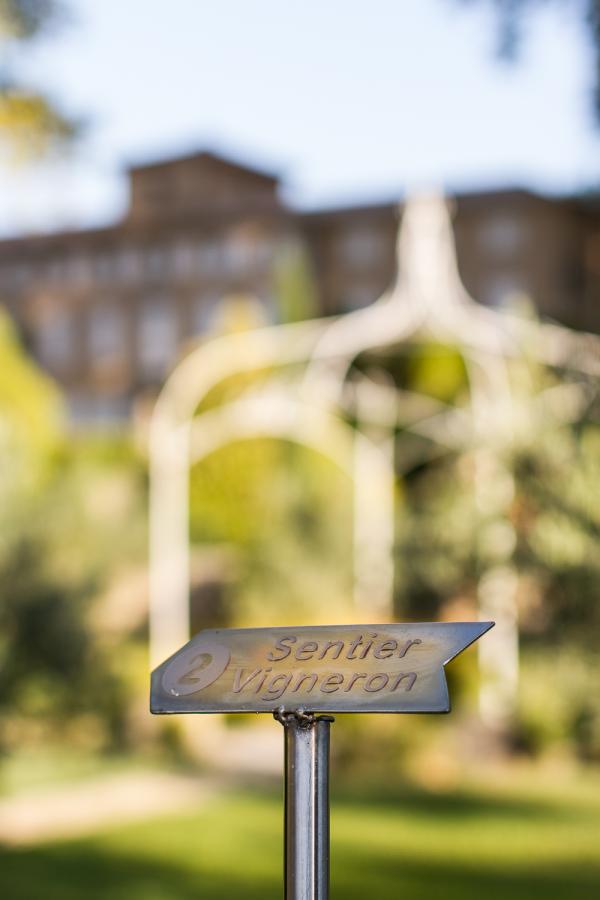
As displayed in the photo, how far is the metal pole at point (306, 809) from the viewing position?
8.47 feet

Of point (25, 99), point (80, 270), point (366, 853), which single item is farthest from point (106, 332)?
point (366, 853)

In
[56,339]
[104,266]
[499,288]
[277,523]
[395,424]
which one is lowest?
[277,523]

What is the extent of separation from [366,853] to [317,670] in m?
5.18

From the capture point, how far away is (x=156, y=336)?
94.6ft

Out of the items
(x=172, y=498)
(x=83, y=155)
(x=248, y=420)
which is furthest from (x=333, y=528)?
(x=83, y=155)

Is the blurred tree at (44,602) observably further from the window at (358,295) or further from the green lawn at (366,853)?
the window at (358,295)

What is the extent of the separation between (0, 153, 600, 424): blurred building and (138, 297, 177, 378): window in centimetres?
3

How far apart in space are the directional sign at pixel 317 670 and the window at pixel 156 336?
84.9ft

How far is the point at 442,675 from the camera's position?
2.52 m

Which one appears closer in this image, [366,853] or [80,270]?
[366,853]

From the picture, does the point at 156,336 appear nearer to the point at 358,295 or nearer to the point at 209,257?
the point at 209,257

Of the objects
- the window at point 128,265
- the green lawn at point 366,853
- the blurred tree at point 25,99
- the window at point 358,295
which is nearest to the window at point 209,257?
the window at point 128,265

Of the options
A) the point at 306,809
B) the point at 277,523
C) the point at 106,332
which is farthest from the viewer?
the point at 106,332

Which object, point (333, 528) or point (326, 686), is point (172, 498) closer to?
point (333, 528)
